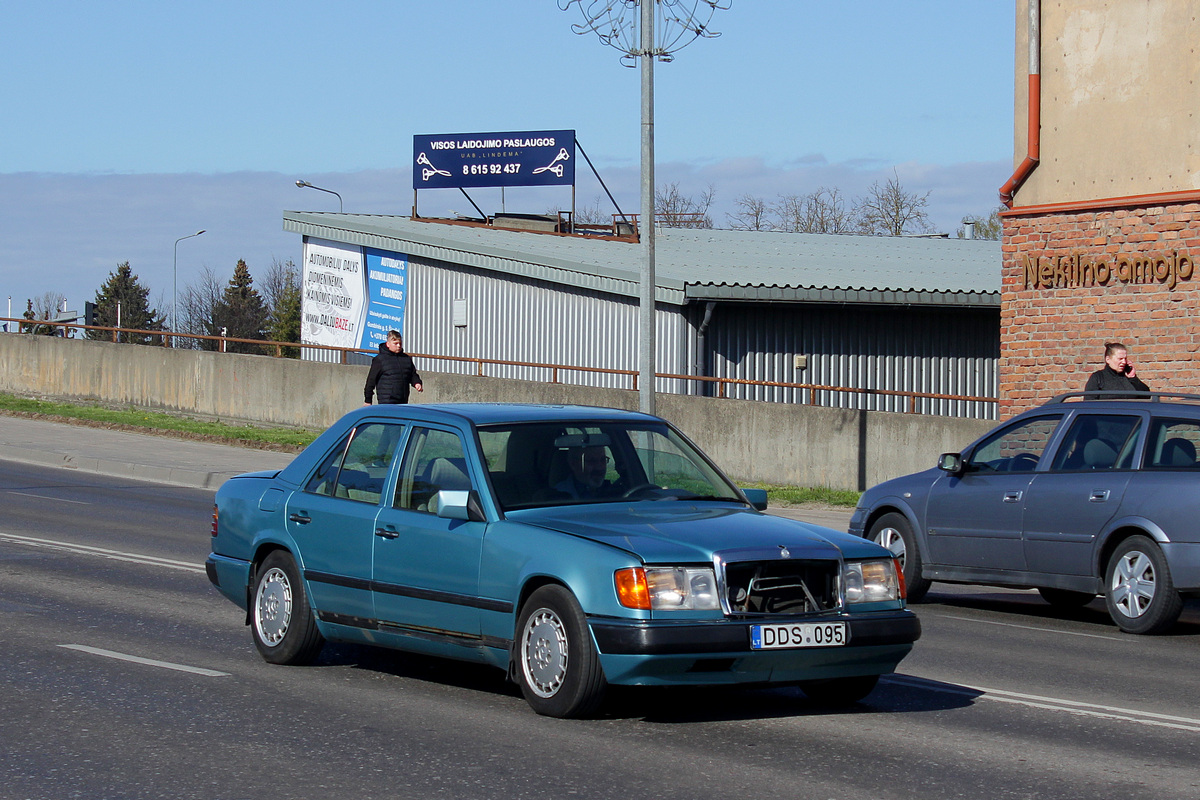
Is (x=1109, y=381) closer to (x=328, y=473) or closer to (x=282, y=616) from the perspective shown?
(x=328, y=473)

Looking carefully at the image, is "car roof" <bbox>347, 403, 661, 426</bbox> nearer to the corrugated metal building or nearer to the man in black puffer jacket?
the man in black puffer jacket

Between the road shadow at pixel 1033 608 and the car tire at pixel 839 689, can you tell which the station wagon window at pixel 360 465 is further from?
the road shadow at pixel 1033 608

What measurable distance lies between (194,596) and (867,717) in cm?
570

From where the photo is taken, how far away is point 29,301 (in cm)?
12288

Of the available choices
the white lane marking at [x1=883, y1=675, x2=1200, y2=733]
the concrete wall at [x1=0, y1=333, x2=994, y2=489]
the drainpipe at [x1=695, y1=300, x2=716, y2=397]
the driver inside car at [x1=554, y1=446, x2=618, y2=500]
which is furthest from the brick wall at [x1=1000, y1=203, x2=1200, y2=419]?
the driver inside car at [x1=554, y1=446, x2=618, y2=500]

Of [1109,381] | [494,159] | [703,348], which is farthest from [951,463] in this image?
[494,159]

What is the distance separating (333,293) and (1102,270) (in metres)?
23.3

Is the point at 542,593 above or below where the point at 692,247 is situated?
below

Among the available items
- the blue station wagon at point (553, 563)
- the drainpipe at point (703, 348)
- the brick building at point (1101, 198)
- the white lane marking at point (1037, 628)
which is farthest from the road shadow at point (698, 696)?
the drainpipe at point (703, 348)

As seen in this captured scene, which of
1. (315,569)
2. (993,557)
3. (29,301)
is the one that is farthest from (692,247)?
(29,301)

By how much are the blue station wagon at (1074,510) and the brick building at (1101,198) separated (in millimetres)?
6187

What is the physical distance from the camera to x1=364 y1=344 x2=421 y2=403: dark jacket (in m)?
20.7

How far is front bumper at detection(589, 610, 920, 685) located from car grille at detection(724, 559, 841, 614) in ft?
0.29

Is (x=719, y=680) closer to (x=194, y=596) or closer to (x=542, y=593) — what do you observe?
(x=542, y=593)
